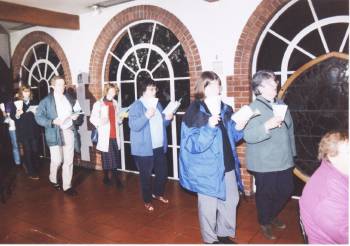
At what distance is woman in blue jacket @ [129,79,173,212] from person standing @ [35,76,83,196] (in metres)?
1.40

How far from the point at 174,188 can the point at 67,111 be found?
7.43ft

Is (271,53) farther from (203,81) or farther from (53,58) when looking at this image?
(53,58)

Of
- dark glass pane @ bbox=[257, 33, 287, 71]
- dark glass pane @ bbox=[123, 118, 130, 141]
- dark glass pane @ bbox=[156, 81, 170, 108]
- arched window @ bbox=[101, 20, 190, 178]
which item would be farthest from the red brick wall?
dark glass pane @ bbox=[257, 33, 287, 71]

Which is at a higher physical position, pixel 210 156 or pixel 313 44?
pixel 313 44

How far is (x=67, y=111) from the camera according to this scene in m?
5.56

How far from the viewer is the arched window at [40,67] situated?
824 cm

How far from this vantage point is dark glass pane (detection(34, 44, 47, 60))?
27.6 feet

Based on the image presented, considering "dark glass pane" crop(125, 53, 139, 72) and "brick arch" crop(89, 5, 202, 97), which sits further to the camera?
"dark glass pane" crop(125, 53, 139, 72)

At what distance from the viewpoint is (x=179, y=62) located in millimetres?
5992

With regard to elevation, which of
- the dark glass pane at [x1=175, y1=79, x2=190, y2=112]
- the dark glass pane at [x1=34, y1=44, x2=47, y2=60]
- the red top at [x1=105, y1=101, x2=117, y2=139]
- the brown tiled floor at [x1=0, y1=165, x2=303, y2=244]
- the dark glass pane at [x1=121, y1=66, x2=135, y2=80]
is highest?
the dark glass pane at [x1=34, y1=44, x2=47, y2=60]

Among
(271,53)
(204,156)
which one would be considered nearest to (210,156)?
(204,156)

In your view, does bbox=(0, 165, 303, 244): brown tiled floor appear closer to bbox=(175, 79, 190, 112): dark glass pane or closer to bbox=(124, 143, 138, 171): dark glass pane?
bbox=(124, 143, 138, 171): dark glass pane

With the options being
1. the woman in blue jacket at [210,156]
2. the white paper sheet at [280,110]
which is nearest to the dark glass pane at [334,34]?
the white paper sheet at [280,110]

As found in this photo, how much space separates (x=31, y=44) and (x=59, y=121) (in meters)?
4.21
